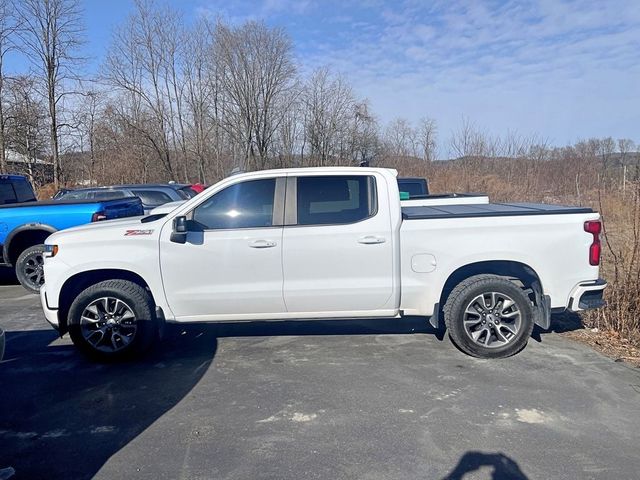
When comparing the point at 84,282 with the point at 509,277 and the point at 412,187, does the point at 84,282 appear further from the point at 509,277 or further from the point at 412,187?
the point at 412,187

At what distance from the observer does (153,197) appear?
12.6m

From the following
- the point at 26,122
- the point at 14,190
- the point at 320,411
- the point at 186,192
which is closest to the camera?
the point at 320,411

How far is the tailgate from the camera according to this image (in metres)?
7.79

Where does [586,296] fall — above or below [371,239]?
below

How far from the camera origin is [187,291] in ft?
14.9

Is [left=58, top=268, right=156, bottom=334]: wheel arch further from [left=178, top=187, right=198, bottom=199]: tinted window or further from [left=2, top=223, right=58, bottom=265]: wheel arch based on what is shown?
[left=178, top=187, right=198, bottom=199]: tinted window

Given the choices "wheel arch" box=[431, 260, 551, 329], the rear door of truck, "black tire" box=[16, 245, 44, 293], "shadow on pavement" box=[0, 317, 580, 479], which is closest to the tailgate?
"black tire" box=[16, 245, 44, 293]

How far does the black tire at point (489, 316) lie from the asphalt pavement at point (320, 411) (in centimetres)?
18

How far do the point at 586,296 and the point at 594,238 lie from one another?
0.59 meters

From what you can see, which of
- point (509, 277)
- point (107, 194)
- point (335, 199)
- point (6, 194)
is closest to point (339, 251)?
point (335, 199)

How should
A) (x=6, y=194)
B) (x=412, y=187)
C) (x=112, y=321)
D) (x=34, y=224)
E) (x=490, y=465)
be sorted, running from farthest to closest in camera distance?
(x=412, y=187)
(x=6, y=194)
(x=34, y=224)
(x=112, y=321)
(x=490, y=465)

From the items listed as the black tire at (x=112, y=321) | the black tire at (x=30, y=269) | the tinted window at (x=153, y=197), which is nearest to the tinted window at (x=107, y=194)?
the tinted window at (x=153, y=197)

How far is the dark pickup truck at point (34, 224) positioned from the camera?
7.75m

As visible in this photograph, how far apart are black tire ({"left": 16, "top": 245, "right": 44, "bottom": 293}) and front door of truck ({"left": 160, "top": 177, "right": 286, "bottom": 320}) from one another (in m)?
4.92
